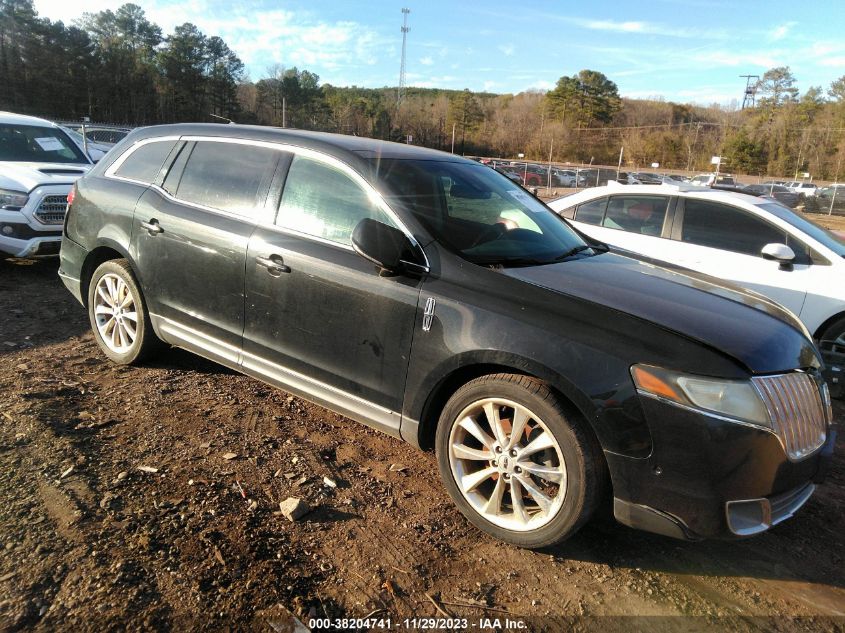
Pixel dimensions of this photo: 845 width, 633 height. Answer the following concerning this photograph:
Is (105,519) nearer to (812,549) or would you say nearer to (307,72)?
(812,549)

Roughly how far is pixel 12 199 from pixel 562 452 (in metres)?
7.21

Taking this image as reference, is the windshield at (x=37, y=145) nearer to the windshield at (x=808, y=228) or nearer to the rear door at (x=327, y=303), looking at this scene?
the rear door at (x=327, y=303)

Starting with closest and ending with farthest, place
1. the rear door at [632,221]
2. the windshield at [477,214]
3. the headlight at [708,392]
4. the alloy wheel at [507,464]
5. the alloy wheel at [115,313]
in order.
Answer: the headlight at [708,392] < the alloy wheel at [507,464] < the windshield at [477,214] < the alloy wheel at [115,313] < the rear door at [632,221]

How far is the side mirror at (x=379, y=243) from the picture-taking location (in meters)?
2.84

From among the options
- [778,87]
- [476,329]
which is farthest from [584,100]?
[476,329]

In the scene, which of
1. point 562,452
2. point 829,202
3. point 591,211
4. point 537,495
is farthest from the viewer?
point 829,202

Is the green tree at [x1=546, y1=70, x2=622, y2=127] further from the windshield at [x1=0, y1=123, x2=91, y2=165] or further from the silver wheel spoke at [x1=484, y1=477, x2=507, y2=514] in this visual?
the silver wheel spoke at [x1=484, y1=477, x2=507, y2=514]

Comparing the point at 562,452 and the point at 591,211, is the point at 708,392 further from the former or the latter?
the point at 591,211

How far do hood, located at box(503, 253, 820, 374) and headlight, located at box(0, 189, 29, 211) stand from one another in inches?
258

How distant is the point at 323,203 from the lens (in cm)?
334

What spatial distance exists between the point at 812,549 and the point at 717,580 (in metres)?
0.67

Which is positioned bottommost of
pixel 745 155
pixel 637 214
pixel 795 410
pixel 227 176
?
pixel 795 410

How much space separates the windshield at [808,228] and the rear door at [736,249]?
7.9 inches

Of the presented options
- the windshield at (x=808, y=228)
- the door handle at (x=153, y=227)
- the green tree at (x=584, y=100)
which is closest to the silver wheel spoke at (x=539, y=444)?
the door handle at (x=153, y=227)
